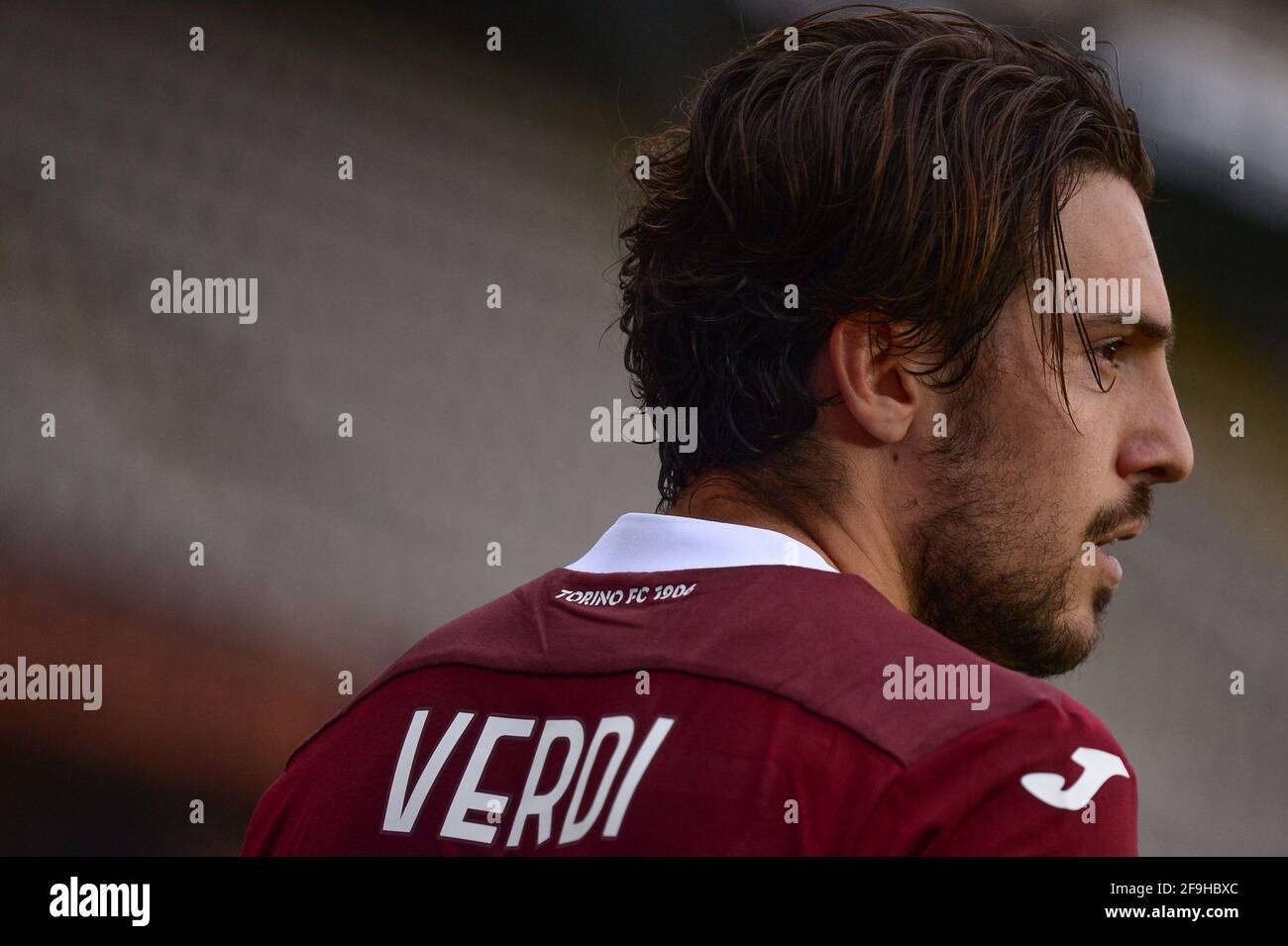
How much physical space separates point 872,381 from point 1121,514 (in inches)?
12.2

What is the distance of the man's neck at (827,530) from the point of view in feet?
3.75

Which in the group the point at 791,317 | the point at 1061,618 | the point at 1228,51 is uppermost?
the point at 1228,51

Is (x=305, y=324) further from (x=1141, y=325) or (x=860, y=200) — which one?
(x=1141, y=325)

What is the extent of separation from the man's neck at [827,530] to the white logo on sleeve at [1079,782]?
0.34 meters

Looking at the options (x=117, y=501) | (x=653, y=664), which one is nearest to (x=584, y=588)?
(x=653, y=664)

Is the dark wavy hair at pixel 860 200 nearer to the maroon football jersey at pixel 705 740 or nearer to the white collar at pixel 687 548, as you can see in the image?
the white collar at pixel 687 548

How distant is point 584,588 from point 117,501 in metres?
3.30

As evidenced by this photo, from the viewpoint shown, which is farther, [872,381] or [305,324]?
[305,324]

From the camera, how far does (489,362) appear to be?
14.3 ft

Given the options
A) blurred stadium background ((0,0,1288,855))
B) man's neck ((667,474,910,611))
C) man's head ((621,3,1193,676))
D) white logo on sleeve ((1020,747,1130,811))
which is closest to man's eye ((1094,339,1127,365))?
man's head ((621,3,1193,676))

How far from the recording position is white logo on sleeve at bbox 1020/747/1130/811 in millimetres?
790

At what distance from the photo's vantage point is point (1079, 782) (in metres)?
0.80

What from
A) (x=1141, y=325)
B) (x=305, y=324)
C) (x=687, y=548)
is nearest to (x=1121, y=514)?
(x=1141, y=325)
